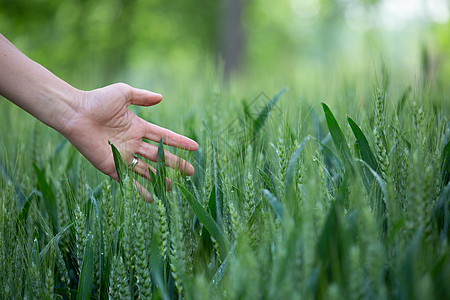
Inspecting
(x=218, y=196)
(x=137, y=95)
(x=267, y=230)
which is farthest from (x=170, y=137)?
(x=267, y=230)

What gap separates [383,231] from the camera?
0.80m

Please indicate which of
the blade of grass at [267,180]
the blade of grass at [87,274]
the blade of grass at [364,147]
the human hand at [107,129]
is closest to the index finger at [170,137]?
the human hand at [107,129]

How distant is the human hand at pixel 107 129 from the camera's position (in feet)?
3.88

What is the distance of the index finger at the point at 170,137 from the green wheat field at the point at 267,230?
74 millimetres

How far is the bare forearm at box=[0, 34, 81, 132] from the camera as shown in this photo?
3.84 ft

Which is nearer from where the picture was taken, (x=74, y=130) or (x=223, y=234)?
(x=223, y=234)

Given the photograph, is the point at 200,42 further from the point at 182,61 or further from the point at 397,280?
the point at 397,280

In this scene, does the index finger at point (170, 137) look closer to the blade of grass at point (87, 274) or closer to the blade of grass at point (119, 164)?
the blade of grass at point (119, 164)

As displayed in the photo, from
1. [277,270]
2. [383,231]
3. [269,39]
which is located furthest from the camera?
[269,39]

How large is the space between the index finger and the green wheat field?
0.07 meters

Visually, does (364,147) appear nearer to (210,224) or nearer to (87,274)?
(210,224)

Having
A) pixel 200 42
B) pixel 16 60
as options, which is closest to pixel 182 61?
pixel 200 42

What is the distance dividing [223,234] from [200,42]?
8.32m

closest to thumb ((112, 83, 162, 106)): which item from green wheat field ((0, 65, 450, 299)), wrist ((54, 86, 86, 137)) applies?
wrist ((54, 86, 86, 137))
